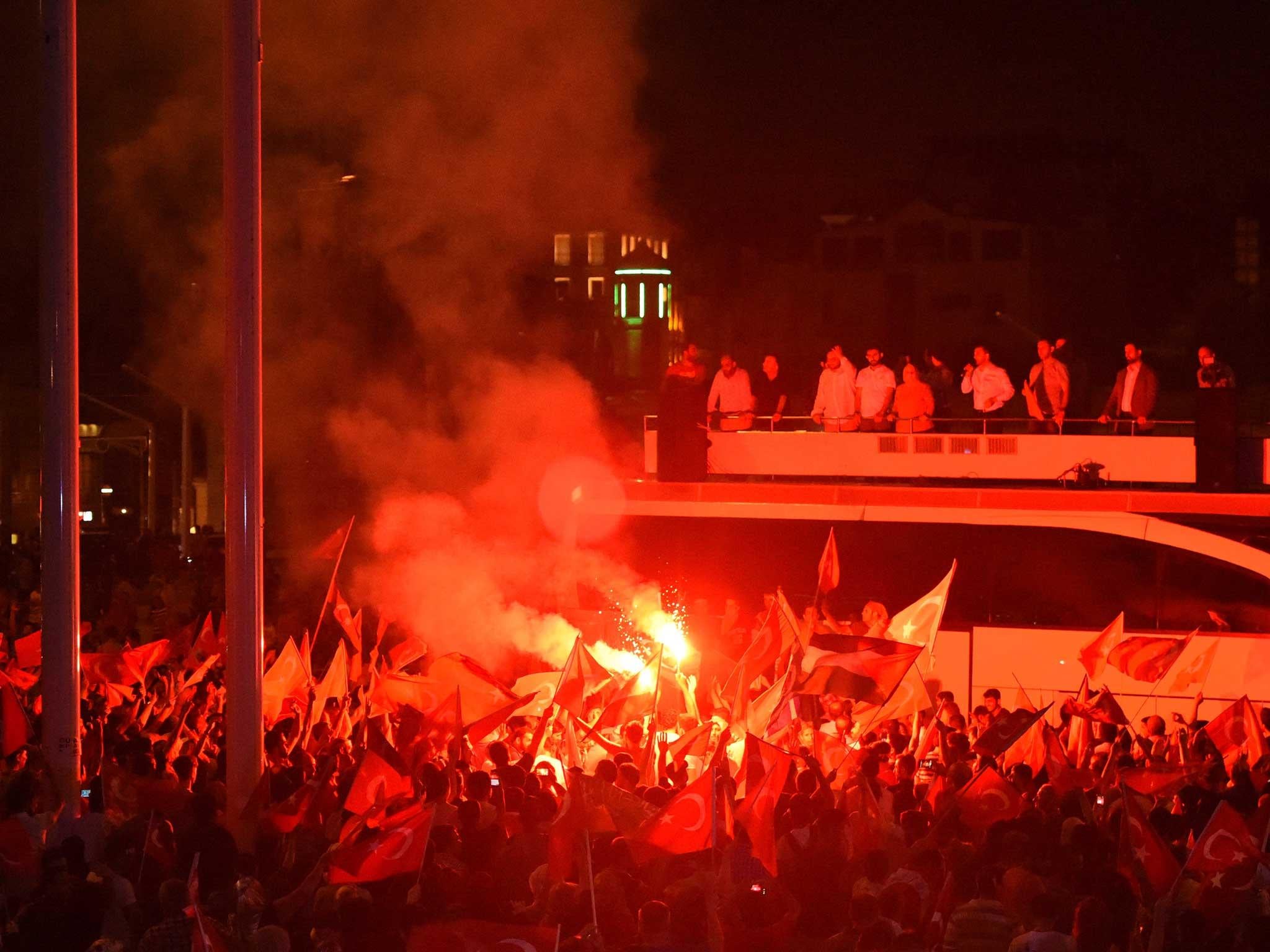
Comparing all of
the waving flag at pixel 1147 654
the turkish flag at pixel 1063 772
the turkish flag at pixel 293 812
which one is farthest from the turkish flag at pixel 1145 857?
the waving flag at pixel 1147 654

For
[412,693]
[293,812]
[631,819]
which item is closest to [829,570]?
[412,693]

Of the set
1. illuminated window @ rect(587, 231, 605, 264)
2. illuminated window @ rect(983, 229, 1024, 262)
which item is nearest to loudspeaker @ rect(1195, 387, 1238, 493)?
illuminated window @ rect(587, 231, 605, 264)

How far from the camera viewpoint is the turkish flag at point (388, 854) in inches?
232

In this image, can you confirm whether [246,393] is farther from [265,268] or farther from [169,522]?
[169,522]

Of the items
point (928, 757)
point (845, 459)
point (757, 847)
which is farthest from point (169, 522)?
point (757, 847)

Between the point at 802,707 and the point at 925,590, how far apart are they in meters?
2.93

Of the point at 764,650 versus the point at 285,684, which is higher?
the point at 764,650

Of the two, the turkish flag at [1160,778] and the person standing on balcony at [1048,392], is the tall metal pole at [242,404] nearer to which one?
the turkish flag at [1160,778]

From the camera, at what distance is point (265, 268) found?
19344 mm

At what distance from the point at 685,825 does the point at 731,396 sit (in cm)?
835

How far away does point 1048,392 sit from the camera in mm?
13375

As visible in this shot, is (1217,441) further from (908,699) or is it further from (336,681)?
(336,681)

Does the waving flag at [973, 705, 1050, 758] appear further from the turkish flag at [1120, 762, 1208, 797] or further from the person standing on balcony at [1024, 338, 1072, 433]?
the person standing on balcony at [1024, 338, 1072, 433]

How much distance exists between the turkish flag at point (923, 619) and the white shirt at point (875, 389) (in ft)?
13.0
